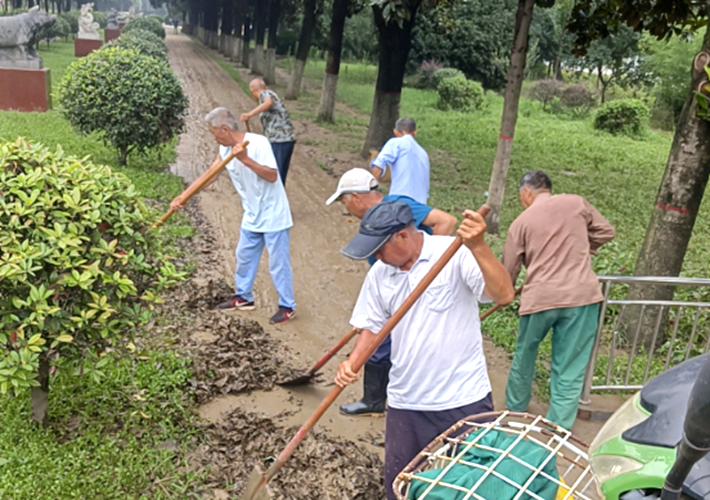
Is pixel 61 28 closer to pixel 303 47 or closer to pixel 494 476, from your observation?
pixel 303 47

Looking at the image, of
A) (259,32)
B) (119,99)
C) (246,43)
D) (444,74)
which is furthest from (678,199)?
(246,43)

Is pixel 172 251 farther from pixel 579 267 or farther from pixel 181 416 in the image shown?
pixel 579 267

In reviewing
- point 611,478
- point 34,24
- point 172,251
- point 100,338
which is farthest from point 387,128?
point 611,478

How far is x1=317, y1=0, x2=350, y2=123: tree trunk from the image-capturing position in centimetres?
1616

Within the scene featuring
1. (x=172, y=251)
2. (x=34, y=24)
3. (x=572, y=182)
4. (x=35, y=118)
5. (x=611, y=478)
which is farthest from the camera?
(x=34, y=24)

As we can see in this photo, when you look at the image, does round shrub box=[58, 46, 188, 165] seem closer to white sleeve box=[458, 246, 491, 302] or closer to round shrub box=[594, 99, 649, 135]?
white sleeve box=[458, 246, 491, 302]

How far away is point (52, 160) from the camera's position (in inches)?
162

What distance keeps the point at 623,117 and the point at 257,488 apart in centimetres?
1775

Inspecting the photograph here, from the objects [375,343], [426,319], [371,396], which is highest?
[426,319]

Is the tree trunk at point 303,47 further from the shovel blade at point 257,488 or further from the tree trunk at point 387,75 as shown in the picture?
the shovel blade at point 257,488

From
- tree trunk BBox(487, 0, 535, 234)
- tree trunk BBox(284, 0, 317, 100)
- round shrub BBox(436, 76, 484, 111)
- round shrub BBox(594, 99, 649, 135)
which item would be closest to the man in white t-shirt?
tree trunk BBox(487, 0, 535, 234)

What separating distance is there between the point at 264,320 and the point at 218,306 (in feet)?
1.53

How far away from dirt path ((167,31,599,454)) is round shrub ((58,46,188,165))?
106 centimetres

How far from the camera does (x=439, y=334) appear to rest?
3.11 m
